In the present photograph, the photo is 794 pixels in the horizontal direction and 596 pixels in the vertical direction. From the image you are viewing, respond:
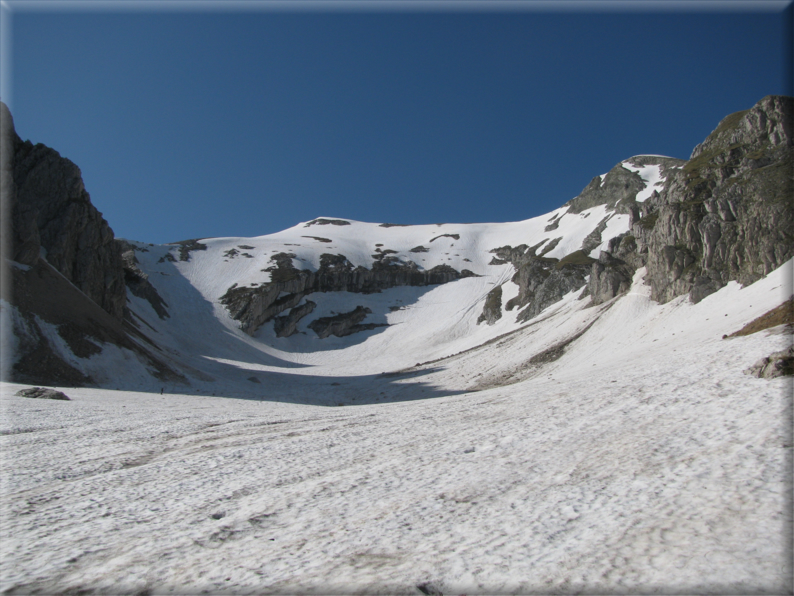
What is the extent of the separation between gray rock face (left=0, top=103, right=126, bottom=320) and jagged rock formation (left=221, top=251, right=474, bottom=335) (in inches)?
1813

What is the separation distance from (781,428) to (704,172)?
52.9m

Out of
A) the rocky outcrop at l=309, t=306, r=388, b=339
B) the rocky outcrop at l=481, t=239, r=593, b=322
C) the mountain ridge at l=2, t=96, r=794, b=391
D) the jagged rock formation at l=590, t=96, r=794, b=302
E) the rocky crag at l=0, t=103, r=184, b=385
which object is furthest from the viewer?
the rocky outcrop at l=309, t=306, r=388, b=339

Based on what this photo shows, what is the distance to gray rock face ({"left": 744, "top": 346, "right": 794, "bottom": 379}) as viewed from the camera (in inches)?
494

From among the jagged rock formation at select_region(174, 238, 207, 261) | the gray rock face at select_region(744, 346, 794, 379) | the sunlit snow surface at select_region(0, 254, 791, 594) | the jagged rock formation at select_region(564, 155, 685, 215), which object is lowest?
the sunlit snow surface at select_region(0, 254, 791, 594)

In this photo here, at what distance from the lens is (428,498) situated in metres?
7.46

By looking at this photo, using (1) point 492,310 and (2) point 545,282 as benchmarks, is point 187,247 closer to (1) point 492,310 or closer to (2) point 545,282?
(1) point 492,310

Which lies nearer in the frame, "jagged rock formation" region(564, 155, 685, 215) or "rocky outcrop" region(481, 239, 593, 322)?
"rocky outcrop" region(481, 239, 593, 322)

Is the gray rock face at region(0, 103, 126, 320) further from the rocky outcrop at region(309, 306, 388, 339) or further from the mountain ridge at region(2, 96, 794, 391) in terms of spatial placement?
the rocky outcrop at region(309, 306, 388, 339)

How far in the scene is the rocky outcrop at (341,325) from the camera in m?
113

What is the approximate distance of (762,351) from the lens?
1594cm

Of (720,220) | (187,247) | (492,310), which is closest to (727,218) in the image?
(720,220)

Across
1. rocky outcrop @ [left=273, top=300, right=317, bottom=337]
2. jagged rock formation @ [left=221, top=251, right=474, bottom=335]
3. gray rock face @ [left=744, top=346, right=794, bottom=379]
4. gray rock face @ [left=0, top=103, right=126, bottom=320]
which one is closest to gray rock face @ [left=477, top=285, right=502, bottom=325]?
jagged rock formation @ [left=221, top=251, right=474, bottom=335]

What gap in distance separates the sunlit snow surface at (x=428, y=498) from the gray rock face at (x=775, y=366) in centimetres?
62

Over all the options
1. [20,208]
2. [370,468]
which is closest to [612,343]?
[370,468]
